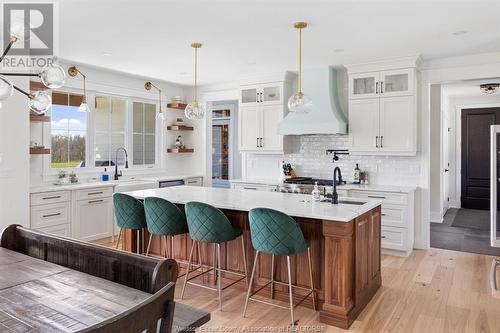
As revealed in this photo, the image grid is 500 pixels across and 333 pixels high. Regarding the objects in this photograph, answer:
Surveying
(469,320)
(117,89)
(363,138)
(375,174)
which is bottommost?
(469,320)

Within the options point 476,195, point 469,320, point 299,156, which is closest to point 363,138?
point 299,156

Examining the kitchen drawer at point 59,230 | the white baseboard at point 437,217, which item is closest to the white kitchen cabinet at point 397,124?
the white baseboard at point 437,217

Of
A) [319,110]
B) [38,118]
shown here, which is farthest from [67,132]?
[319,110]

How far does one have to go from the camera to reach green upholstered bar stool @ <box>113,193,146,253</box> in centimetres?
365

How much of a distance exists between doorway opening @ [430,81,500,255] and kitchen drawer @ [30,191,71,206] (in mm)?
6111

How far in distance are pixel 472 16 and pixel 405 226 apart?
2.49m

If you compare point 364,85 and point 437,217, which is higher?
point 364,85

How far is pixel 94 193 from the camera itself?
5.21 meters

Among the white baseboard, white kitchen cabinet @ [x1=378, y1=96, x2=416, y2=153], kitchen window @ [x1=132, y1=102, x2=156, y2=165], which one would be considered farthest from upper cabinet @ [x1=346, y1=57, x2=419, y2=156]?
kitchen window @ [x1=132, y1=102, x2=156, y2=165]

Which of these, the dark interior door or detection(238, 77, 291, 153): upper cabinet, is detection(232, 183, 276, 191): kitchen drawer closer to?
detection(238, 77, 291, 153): upper cabinet

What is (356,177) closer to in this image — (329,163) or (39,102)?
(329,163)

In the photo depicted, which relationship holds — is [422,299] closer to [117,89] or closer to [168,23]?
[168,23]

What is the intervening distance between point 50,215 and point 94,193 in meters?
0.66

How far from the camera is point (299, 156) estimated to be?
20.1 feet
